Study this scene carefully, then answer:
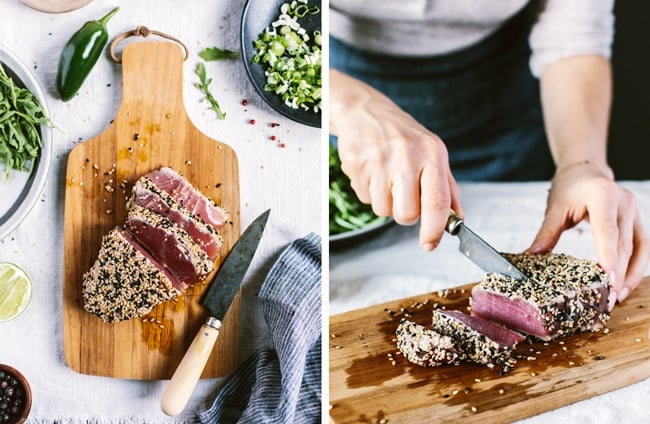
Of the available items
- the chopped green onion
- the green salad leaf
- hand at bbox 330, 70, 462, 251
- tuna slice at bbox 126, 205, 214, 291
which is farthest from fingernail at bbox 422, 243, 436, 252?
tuna slice at bbox 126, 205, 214, 291

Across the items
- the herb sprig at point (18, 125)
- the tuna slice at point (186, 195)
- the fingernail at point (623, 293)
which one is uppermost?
the herb sprig at point (18, 125)

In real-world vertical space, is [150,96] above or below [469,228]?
above

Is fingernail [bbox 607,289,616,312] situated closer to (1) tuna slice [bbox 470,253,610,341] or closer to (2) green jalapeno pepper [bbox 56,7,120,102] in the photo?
(1) tuna slice [bbox 470,253,610,341]

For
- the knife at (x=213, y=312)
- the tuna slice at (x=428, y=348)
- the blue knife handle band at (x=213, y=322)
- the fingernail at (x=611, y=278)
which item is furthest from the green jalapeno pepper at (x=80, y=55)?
the fingernail at (x=611, y=278)

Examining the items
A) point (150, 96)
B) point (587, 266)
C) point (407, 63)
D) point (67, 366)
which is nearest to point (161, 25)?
point (150, 96)

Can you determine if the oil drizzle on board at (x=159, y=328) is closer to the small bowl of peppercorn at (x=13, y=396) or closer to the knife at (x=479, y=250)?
the small bowl of peppercorn at (x=13, y=396)

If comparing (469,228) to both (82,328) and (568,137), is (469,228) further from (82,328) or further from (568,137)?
(82,328)
